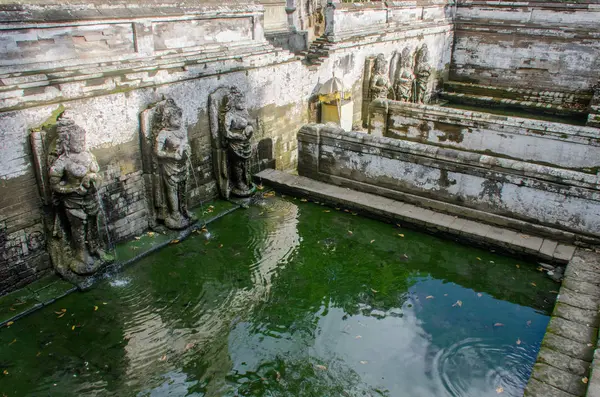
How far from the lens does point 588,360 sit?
4945mm

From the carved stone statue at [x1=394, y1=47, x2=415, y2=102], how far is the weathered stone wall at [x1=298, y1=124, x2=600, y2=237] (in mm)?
5596

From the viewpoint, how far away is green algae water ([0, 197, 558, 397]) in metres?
4.98

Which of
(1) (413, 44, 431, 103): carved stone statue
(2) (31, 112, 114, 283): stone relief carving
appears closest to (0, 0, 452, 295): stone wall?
(2) (31, 112, 114, 283): stone relief carving

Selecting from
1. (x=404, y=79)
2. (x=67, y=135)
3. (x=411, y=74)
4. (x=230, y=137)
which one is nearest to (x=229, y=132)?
(x=230, y=137)

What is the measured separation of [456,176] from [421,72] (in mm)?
8154

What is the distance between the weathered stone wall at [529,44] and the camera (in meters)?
15.4

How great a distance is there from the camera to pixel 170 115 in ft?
23.8

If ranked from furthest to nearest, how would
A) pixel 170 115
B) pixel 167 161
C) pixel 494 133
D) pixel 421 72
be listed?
pixel 421 72, pixel 494 133, pixel 167 161, pixel 170 115

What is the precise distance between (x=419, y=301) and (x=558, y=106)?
12459mm

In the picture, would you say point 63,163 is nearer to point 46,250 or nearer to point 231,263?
point 46,250

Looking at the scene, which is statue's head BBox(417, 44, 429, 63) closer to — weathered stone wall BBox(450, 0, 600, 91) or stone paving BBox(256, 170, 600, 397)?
weathered stone wall BBox(450, 0, 600, 91)

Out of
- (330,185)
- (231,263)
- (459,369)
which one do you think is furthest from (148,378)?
(330,185)

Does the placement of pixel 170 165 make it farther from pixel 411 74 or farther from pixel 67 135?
pixel 411 74

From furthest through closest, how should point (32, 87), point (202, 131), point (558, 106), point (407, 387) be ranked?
point (558, 106)
point (202, 131)
point (32, 87)
point (407, 387)
